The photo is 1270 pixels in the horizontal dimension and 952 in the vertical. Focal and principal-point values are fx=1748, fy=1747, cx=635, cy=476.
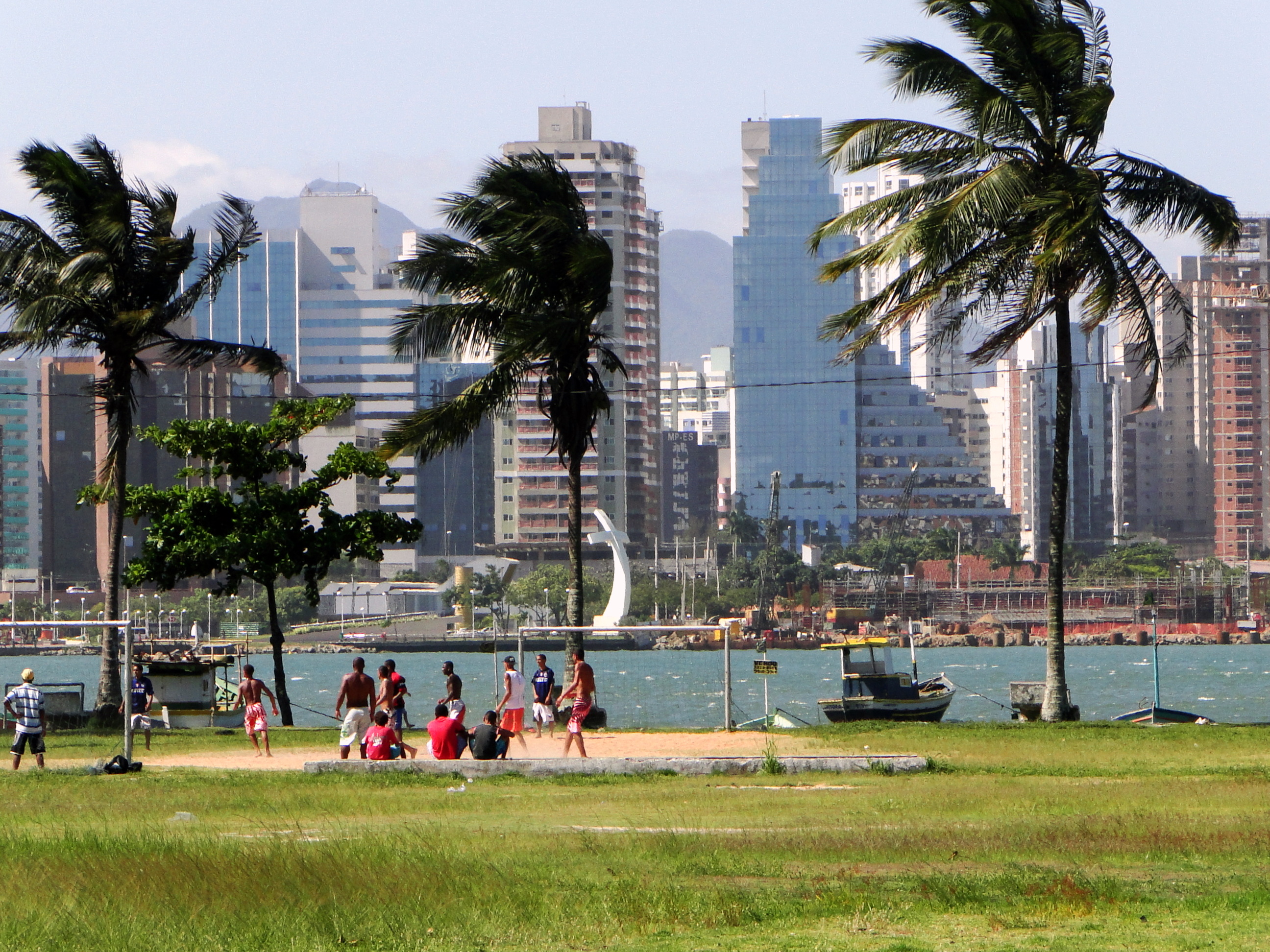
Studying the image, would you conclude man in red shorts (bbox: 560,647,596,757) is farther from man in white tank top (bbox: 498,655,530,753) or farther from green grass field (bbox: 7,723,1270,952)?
green grass field (bbox: 7,723,1270,952)

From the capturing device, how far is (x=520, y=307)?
3294 cm

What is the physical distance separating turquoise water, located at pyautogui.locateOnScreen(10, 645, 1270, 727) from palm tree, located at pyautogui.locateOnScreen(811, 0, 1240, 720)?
34.4 feet

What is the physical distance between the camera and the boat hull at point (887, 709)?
1591 inches

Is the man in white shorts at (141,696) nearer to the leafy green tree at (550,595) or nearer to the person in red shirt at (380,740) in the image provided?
the person in red shirt at (380,740)

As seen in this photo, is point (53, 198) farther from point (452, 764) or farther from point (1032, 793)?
point (1032, 793)

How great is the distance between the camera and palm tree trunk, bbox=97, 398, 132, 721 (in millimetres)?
34378

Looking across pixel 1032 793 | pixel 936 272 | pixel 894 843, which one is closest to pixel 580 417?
pixel 936 272

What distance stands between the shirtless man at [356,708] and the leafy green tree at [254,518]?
29.4ft

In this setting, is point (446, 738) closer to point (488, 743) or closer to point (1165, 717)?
point (488, 743)

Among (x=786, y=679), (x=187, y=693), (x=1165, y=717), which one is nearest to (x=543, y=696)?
(x=187, y=693)

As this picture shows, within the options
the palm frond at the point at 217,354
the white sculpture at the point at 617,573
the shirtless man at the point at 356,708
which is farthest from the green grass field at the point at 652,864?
the white sculpture at the point at 617,573

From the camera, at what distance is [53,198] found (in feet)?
116

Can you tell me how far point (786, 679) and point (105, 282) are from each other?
257 feet

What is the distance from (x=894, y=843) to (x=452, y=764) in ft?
29.7
